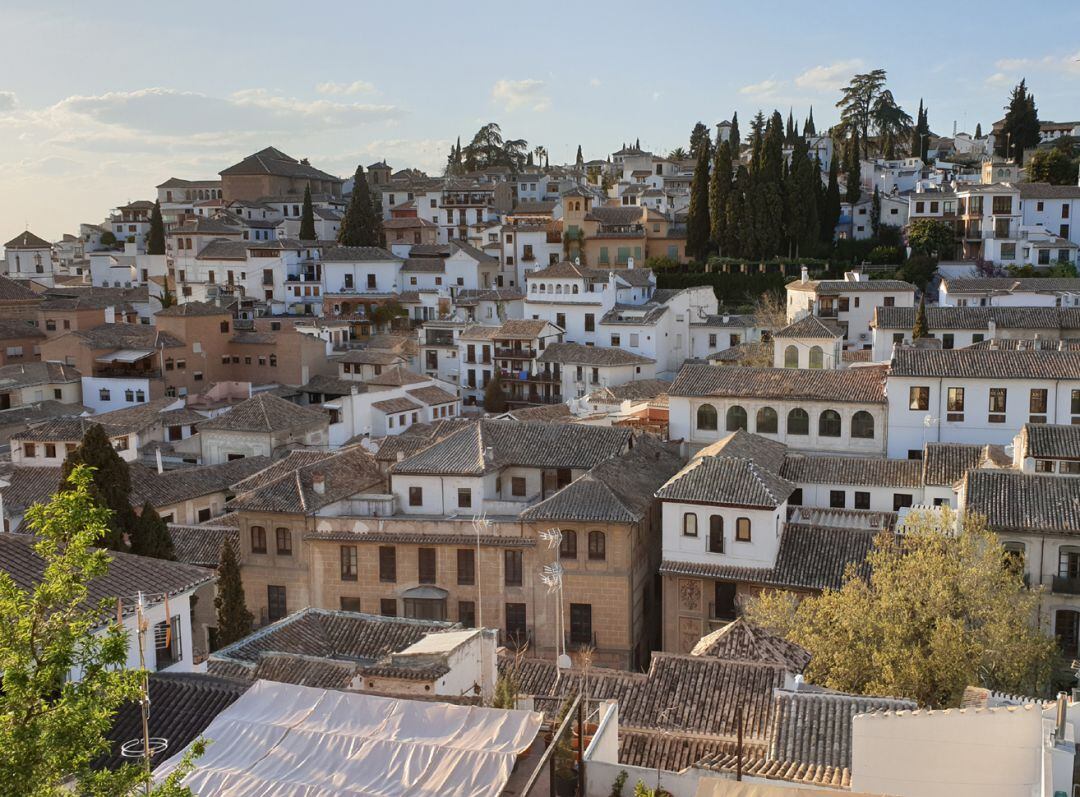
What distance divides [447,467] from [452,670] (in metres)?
14.7

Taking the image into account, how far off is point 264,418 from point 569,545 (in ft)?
62.9

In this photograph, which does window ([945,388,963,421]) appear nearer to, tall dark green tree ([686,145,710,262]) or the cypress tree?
tall dark green tree ([686,145,710,262])

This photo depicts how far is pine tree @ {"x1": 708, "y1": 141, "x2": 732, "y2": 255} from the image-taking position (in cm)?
6619

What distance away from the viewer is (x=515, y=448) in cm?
3256

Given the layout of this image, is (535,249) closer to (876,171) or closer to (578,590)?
(876,171)

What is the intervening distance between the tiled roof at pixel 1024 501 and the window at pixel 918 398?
7056 millimetres

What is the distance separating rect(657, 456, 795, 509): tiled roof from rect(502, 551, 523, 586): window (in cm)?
437

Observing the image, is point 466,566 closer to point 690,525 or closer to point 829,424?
point 690,525

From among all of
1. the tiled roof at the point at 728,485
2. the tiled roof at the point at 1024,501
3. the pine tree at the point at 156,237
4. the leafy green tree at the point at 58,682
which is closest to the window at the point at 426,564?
the tiled roof at the point at 728,485

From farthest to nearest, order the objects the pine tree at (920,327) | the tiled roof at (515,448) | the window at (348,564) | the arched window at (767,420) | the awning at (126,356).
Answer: the awning at (126,356) < the pine tree at (920,327) < the arched window at (767,420) < the tiled roof at (515,448) < the window at (348,564)

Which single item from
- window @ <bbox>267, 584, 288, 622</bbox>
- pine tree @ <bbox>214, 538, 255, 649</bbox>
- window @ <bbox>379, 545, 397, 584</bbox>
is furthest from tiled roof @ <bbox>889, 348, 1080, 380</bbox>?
pine tree @ <bbox>214, 538, 255, 649</bbox>

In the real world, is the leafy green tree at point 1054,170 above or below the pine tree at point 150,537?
above

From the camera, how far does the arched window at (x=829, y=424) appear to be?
34.6 meters

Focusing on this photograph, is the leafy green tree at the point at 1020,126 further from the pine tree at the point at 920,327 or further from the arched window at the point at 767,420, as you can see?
the arched window at the point at 767,420
